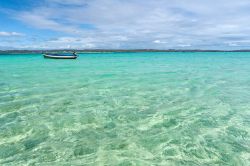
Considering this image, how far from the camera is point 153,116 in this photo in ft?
39.7

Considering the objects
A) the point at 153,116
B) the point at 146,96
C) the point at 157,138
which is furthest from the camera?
the point at 146,96

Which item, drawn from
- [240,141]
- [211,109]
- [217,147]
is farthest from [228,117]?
[217,147]

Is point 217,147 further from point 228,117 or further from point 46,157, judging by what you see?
point 46,157

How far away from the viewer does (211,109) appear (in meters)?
13.5

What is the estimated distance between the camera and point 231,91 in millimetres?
19078

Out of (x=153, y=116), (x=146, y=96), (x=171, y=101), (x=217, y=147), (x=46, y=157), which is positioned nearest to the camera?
(x=46, y=157)

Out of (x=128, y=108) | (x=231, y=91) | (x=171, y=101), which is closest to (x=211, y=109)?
(x=171, y=101)

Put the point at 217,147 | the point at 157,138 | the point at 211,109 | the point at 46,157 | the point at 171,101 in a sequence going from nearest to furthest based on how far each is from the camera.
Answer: the point at 46,157
the point at 217,147
the point at 157,138
the point at 211,109
the point at 171,101

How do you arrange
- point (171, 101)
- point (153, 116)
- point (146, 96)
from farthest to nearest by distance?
point (146, 96) → point (171, 101) → point (153, 116)

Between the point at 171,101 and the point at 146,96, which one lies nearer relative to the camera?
the point at 171,101

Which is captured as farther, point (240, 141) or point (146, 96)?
point (146, 96)

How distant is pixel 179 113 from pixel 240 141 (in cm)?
394

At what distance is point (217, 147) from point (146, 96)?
28.2 ft

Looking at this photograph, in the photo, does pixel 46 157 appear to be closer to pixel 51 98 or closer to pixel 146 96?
pixel 51 98
